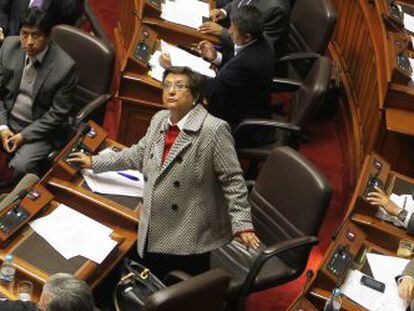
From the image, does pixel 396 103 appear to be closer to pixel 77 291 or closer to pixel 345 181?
pixel 345 181

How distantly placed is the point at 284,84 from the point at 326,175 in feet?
2.19

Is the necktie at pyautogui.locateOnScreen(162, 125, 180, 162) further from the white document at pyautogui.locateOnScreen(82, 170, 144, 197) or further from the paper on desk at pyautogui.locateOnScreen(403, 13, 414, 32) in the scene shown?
the paper on desk at pyautogui.locateOnScreen(403, 13, 414, 32)

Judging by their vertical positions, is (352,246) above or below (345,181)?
above

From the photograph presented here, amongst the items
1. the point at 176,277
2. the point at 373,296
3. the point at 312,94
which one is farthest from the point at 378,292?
the point at 312,94

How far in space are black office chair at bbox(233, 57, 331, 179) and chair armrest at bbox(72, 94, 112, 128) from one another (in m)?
0.70

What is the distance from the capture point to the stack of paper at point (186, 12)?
4.45 meters

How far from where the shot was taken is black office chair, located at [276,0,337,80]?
4.45m

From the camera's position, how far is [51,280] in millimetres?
2326

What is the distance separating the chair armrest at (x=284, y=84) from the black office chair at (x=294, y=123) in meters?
0.19

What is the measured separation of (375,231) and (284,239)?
387 mm

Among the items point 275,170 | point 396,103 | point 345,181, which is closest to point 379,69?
point 396,103

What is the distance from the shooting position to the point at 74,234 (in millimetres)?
2924

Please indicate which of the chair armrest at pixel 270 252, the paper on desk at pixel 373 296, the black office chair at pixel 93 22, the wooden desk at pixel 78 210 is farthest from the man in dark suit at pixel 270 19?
the paper on desk at pixel 373 296

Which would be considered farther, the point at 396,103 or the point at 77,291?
the point at 396,103
